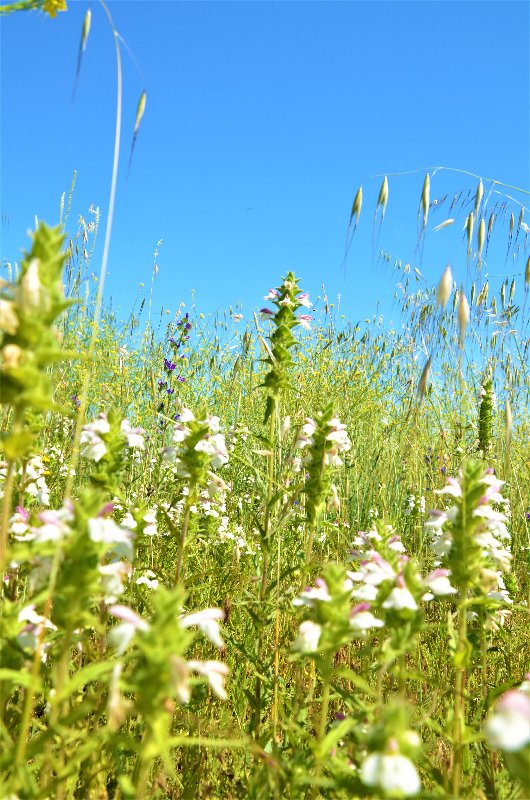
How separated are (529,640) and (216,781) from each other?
2163mm

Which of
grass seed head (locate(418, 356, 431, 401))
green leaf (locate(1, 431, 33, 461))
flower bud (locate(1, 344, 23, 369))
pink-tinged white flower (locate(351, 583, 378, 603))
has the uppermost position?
grass seed head (locate(418, 356, 431, 401))

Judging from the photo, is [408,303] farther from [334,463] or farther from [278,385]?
[334,463]

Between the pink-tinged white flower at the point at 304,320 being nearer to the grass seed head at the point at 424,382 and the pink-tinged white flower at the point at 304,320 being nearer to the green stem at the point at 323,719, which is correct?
the grass seed head at the point at 424,382

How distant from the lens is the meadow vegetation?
1.22 m

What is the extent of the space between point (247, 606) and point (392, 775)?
1603 mm

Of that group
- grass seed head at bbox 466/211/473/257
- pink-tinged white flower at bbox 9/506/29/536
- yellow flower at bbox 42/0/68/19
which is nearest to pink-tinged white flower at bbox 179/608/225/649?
pink-tinged white flower at bbox 9/506/29/536

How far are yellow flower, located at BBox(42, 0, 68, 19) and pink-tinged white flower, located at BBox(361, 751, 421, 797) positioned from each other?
2141 mm

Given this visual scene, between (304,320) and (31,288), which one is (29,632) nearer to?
(31,288)

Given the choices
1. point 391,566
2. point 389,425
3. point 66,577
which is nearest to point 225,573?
point 391,566

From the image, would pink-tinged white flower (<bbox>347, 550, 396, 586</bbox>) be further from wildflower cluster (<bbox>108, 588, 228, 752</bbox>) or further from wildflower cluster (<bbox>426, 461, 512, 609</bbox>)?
wildflower cluster (<bbox>108, 588, 228, 752</bbox>)

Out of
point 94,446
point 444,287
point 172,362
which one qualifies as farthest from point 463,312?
point 172,362

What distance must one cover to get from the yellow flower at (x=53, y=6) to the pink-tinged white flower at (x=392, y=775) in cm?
214

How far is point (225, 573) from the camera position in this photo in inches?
153

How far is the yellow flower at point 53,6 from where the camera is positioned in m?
1.82
